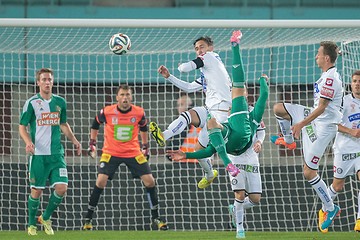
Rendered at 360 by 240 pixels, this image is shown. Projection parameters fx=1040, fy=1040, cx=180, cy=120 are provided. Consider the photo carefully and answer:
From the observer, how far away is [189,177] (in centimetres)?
1541

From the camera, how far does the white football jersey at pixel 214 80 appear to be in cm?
1238

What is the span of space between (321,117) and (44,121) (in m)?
3.47

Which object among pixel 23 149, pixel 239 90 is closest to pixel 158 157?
pixel 23 149

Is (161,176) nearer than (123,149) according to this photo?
No

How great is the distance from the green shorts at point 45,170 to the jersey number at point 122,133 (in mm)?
1487

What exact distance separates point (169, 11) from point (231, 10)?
111 centimetres

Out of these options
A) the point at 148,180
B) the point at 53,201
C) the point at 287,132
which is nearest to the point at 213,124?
the point at 287,132

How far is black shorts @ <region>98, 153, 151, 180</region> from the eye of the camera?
46.6ft

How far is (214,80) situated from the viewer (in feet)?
40.8

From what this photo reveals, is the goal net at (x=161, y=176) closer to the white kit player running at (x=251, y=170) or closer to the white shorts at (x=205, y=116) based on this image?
the white kit player running at (x=251, y=170)

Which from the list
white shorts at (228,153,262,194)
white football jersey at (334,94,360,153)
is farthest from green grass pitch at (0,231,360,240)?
white football jersey at (334,94,360,153)

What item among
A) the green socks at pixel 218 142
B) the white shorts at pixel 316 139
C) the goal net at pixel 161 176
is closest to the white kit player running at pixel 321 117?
the white shorts at pixel 316 139

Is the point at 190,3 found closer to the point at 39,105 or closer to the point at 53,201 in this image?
the point at 39,105

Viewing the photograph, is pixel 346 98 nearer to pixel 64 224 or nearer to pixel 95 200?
pixel 95 200
